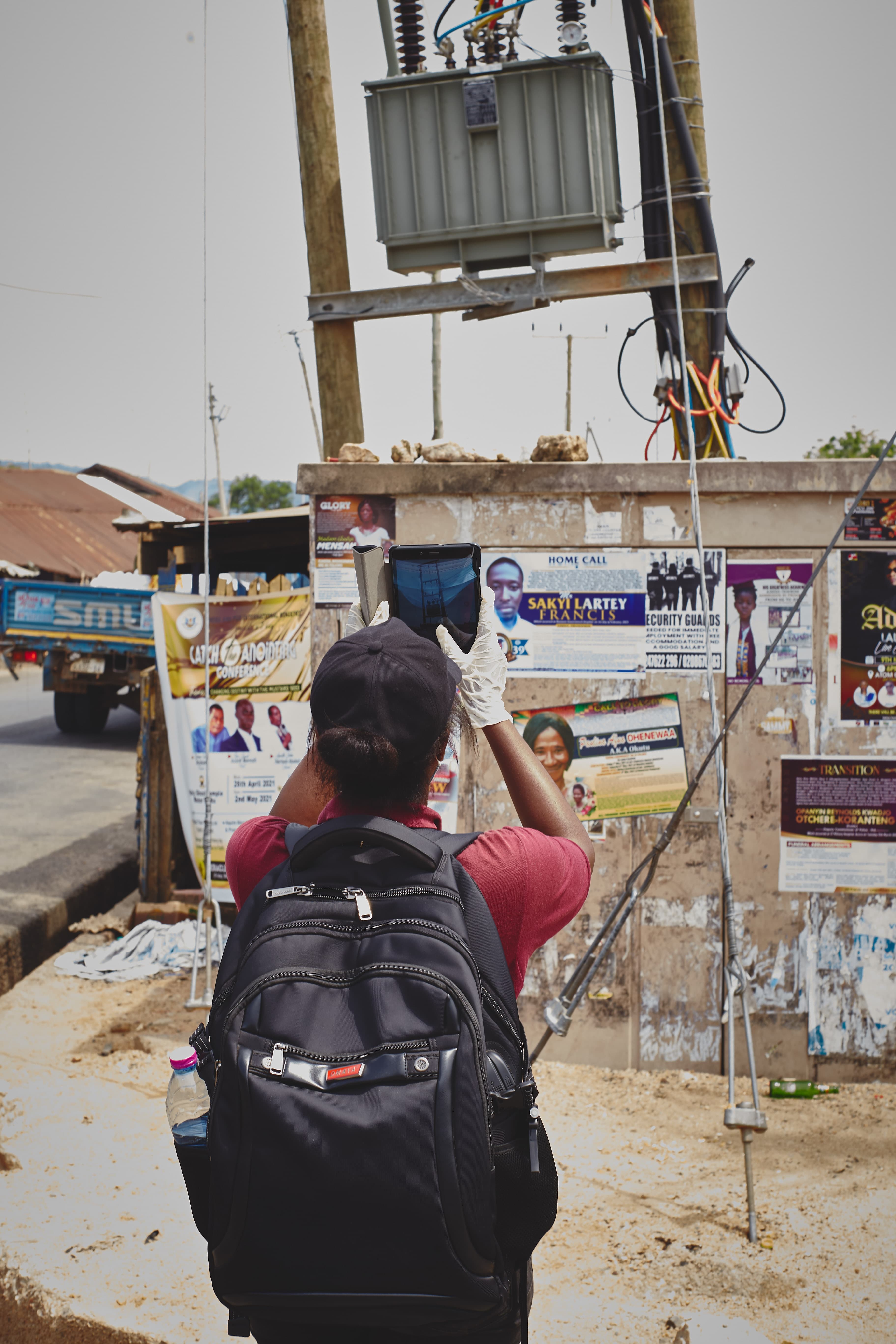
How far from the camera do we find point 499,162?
480cm

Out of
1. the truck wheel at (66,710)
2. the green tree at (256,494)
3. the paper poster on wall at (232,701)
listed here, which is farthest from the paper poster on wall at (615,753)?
the green tree at (256,494)

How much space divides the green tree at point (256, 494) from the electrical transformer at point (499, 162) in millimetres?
42256

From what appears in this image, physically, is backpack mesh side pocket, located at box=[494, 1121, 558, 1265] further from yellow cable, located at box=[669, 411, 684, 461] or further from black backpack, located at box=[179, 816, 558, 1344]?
yellow cable, located at box=[669, 411, 684, 461]

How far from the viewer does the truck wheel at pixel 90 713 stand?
13.6 meters

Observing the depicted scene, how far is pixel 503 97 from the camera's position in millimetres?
4715

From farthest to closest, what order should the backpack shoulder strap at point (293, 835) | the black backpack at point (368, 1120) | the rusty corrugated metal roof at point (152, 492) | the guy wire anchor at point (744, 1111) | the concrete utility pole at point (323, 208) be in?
the rusty corrugated metal roof at point (152, 492)
the concrete utility pole at point (323, 208)
the guy wire anchor at point (744, 1111)
the backpack shoulder strap at point (293, 835)
the black backpack at point (368, 1120)

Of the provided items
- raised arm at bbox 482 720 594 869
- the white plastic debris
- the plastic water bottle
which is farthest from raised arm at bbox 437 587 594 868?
the white plastic debris

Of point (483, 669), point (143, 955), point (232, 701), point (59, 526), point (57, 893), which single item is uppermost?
point (59, 526)

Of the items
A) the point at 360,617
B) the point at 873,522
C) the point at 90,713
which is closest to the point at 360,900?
the point at 360,617

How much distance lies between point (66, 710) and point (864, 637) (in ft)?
39.3

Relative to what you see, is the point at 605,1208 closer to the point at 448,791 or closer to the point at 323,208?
the point at 448,791

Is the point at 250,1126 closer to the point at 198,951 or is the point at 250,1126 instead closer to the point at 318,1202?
the point at 318,1202

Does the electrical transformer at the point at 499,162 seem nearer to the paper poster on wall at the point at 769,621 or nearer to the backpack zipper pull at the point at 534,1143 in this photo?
the paper poster on wall at the point at 769,621

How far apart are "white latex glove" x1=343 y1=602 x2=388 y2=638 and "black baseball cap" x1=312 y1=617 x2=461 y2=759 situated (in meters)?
0.38
